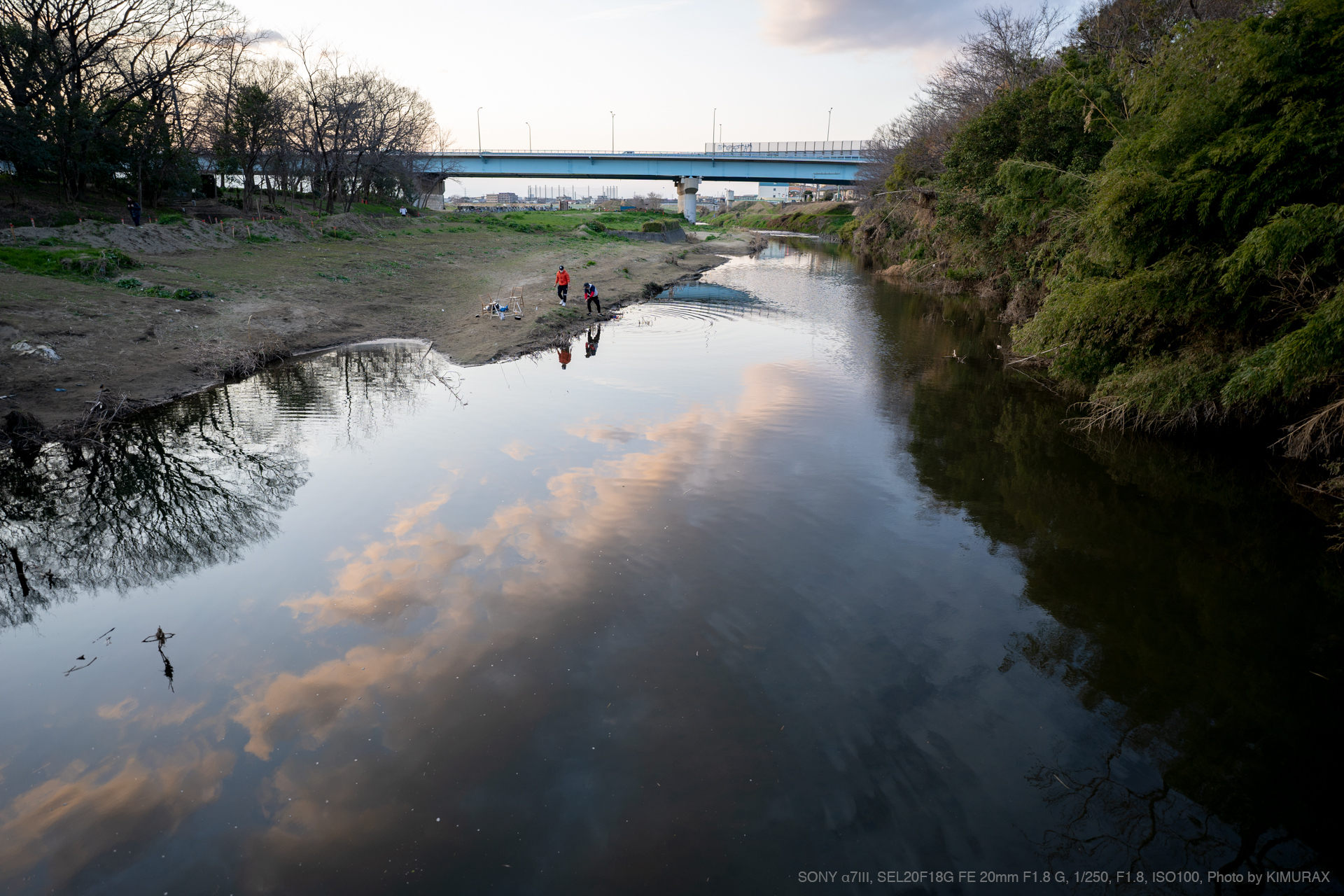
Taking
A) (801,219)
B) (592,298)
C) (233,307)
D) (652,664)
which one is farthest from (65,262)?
(801,219)

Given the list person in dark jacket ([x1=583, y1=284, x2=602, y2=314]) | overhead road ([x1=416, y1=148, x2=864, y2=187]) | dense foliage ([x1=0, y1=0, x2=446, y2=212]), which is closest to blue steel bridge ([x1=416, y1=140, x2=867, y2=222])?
overhead road ([x1=416, y1=148, x2=864, y2=187])

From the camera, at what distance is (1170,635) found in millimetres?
9047

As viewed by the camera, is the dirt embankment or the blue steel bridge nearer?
the dirt embankment

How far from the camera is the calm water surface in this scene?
234 inches

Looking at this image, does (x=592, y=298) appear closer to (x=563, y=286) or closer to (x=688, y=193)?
(x=563, y=286)

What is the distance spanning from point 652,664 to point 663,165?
342 feet

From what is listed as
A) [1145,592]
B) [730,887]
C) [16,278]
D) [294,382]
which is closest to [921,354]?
[1145,592]

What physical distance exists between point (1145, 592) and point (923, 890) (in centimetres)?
680

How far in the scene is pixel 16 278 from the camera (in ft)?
69.4

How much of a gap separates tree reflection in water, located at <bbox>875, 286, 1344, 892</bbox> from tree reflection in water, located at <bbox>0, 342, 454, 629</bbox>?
→ 40.1ft

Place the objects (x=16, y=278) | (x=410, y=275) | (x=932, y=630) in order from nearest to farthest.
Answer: (x=932, y=630), (x=16, y=278), (x=410, y=275)

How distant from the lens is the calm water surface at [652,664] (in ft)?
19.5

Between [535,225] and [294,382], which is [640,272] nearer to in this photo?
[294,382]

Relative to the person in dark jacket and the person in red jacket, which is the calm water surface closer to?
the person in red jacket
